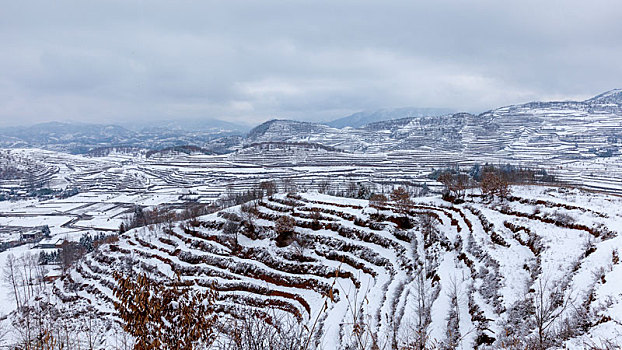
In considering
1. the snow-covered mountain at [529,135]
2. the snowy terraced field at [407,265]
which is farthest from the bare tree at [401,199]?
the snow-covered mountain at [529,135]

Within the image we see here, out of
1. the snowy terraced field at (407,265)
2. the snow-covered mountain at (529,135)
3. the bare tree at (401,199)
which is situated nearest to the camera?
the snowy terraced field at (407,265)

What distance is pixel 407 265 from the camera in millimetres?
24062

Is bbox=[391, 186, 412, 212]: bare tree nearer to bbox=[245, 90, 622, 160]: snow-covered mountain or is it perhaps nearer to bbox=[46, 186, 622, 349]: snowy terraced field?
bbox=[46, 186, 622, 349]: snowy terraced field

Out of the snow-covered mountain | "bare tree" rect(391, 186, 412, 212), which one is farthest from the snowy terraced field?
the snow-covered mountain

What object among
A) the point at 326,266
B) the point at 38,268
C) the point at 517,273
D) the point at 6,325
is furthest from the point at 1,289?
the point at 517,273

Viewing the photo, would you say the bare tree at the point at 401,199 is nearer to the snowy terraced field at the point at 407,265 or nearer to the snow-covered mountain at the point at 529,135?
the snowy terraced field at the point at 407,265

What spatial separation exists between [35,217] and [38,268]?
43.6 metres

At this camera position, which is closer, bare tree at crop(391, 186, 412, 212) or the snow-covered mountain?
bare tree at crop(391, 186, 412, 212)

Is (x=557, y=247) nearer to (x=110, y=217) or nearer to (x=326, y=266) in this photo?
(x=326, y=266)

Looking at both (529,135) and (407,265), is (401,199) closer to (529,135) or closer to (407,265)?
(407,265)

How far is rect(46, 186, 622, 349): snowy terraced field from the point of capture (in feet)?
39.1

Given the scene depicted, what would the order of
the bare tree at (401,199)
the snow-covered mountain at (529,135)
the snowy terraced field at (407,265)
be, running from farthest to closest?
the snow-covered mountain at (529,135) < the bare tree at (401,199) < the snowy terraced field at (407,265)

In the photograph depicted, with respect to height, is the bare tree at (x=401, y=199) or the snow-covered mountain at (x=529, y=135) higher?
the snow-covered mountain at (x=529, y=135)

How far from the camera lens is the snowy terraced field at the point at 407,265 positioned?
11.9 meters
